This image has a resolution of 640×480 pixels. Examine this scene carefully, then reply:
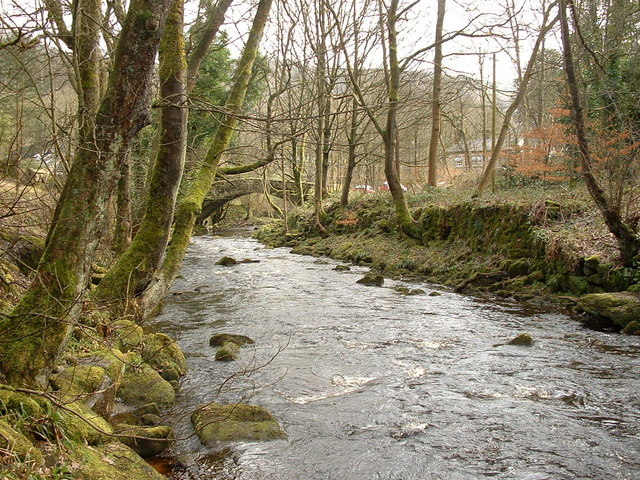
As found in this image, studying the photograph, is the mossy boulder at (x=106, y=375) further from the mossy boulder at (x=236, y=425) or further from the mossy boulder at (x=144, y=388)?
the mossy boulder at (x=236, y=425)

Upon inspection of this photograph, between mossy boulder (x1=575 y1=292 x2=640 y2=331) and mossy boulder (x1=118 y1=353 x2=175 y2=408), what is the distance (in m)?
6.88

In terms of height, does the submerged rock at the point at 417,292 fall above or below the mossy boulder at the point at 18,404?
below

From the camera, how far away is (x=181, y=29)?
22.0 ft

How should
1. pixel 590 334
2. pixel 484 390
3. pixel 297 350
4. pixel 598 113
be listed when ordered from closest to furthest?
pixel 484 390, pixel 297 350, pixel 590 334, pixel 598 113

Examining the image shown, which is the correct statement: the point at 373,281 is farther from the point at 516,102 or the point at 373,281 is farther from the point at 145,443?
the point at 145,443

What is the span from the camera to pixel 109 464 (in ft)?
10.9

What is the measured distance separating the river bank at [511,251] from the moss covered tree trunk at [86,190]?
783cm

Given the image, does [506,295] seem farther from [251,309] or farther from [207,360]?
[207,360]

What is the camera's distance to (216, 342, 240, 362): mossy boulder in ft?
22.7

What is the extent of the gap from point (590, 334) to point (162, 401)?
21.3ft

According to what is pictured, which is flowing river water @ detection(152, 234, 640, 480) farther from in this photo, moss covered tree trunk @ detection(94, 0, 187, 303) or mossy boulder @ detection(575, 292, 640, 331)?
moss covered tree trunk @ detection(94, 0, 187, 303)

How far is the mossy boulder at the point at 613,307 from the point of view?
A: 8016 mm

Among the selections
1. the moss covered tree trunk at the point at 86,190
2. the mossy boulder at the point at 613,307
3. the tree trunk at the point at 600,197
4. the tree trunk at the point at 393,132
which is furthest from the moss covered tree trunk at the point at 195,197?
the tree trunk at the point at 393,132

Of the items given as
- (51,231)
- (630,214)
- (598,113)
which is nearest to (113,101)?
(51,231)
